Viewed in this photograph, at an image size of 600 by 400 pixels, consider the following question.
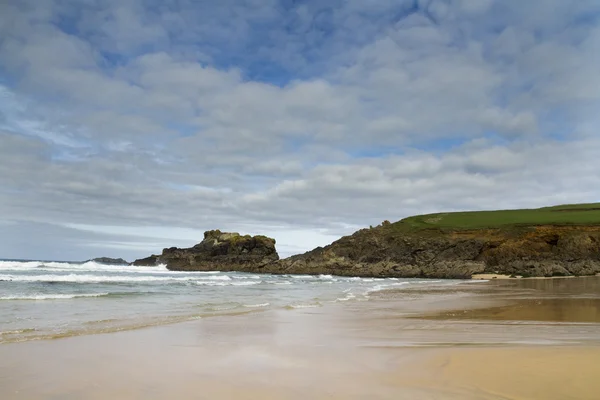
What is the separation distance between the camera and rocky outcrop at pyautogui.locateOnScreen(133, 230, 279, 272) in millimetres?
73250

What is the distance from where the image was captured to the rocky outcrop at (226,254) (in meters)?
73.2

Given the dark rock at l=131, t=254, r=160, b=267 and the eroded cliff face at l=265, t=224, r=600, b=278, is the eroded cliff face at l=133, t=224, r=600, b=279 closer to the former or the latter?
the eroded cliff face at l=265, t=224, r=600, b=278

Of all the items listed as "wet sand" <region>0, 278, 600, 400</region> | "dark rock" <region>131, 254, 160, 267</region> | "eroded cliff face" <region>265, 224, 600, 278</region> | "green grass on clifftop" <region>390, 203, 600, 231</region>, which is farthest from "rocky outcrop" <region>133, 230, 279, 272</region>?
"wet sand" <region>0, 278, 600, 400</region>

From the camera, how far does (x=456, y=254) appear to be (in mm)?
59188

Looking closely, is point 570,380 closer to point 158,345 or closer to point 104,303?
Result: point 158,345

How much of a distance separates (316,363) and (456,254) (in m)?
57.5

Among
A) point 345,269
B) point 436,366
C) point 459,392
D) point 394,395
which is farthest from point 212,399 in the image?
point 345,269

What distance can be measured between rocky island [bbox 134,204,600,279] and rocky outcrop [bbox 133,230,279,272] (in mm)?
167

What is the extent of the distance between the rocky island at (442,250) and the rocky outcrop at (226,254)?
0.17 metres

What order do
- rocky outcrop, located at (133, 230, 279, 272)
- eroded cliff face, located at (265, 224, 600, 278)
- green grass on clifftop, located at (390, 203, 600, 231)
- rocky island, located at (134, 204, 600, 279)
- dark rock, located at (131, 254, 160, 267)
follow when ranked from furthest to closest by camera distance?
dark rock, located at (131, 254, 160, 267) → rocky outcrop, located at (133, 230, 279, 272) → green grass on clifftop, located at (390, 203, 600, 231) → rocky island, located at (134, 204, 600, 279) → eroded cliff face, located at (265, 224, 600, 278)

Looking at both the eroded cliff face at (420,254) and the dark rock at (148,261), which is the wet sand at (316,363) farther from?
the dark rock at (148,261)

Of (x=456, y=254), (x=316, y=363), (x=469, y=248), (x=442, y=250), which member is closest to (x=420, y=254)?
(x=442, y=250)

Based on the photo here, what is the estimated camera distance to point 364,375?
504 centimetres

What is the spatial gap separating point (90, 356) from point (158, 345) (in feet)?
3.84
